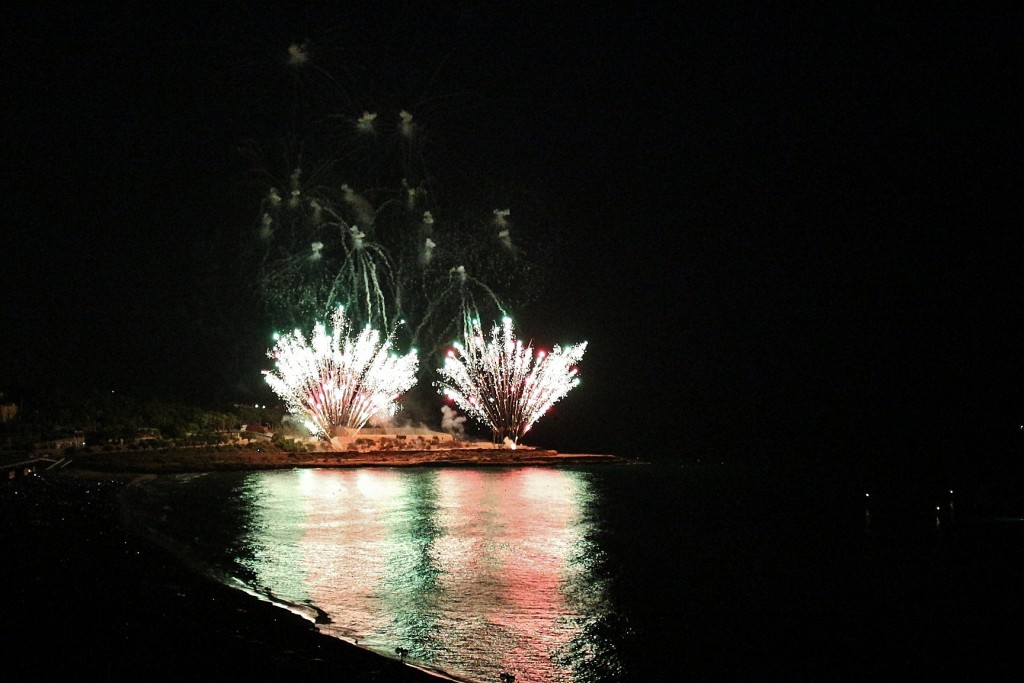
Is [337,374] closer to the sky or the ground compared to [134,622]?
closer to the sky

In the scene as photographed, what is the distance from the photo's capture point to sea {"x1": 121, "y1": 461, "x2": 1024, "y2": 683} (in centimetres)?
867

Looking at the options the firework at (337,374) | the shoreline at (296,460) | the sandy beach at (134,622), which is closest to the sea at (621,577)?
the sandy beach at (134,622)

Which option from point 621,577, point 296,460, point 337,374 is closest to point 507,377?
point 337,374

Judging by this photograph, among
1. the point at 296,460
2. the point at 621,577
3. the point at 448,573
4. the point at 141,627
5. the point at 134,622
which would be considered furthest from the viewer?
the point at 296,460

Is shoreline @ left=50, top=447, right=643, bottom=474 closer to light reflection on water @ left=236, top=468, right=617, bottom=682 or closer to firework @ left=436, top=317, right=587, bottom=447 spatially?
firework @ left=436, top=317, right=587, bottom=447

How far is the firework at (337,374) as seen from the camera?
133 ft

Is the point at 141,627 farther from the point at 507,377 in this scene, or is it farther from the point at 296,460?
the point at 507,377

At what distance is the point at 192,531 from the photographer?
15867 millimetres

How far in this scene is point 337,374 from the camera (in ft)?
136

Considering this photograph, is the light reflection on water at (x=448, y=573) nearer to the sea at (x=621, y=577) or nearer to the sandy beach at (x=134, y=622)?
the sea at (x=621, y=577)

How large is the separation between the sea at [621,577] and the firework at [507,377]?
17.3 meters

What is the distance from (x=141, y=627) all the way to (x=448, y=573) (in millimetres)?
5126

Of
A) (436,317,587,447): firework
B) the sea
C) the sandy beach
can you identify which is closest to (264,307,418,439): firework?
(436,317,587,447): firework

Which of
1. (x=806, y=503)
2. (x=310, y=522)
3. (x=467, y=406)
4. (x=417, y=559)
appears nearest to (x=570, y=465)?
(x=467, y=406)
